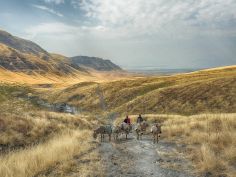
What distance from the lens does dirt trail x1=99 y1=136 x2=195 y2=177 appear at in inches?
549

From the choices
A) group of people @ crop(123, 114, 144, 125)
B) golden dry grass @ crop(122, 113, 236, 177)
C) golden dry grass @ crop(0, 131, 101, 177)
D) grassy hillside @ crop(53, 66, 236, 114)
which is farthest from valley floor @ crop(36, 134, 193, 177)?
grassy hillside @ crop(53, 66, 236, 114)

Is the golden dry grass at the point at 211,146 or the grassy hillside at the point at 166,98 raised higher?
the grassy hillside at the point at 166,98

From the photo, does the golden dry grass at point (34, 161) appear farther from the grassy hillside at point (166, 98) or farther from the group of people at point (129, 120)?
the grassy hillside at point (166, 98)

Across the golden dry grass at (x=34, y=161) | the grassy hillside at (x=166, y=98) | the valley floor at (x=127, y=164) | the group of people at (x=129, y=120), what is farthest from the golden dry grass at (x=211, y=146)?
the grassy hillside at (x=166, y=98)

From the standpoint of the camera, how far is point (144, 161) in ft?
54.1

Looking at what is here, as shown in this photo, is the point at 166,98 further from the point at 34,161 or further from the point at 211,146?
the point at 34,161

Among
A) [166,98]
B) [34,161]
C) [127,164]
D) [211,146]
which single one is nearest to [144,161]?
[127,164]

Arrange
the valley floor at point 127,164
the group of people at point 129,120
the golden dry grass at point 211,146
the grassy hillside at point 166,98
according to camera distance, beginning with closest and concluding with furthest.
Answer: the valley floor at point 127,164 → the golden dry grass at point 211,146 → the group of people at point 129,120 → the grassy hillside at point 166,98

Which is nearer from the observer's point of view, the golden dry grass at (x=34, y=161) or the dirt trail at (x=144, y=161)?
the golden dry grass at (x=34, y=161)

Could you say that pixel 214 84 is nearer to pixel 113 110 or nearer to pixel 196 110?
pixel 196 110

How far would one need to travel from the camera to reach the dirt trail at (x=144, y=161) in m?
14.0

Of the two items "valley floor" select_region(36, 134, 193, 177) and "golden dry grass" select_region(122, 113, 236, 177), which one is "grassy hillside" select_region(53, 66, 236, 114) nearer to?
"golden dry grass" select_region(122, 113, 236, 177)

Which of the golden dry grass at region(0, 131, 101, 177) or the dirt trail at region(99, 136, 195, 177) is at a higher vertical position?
the golden dry grass at region(0, 131, 101, 177)

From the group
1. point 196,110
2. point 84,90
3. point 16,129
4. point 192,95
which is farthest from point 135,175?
point 84,90
